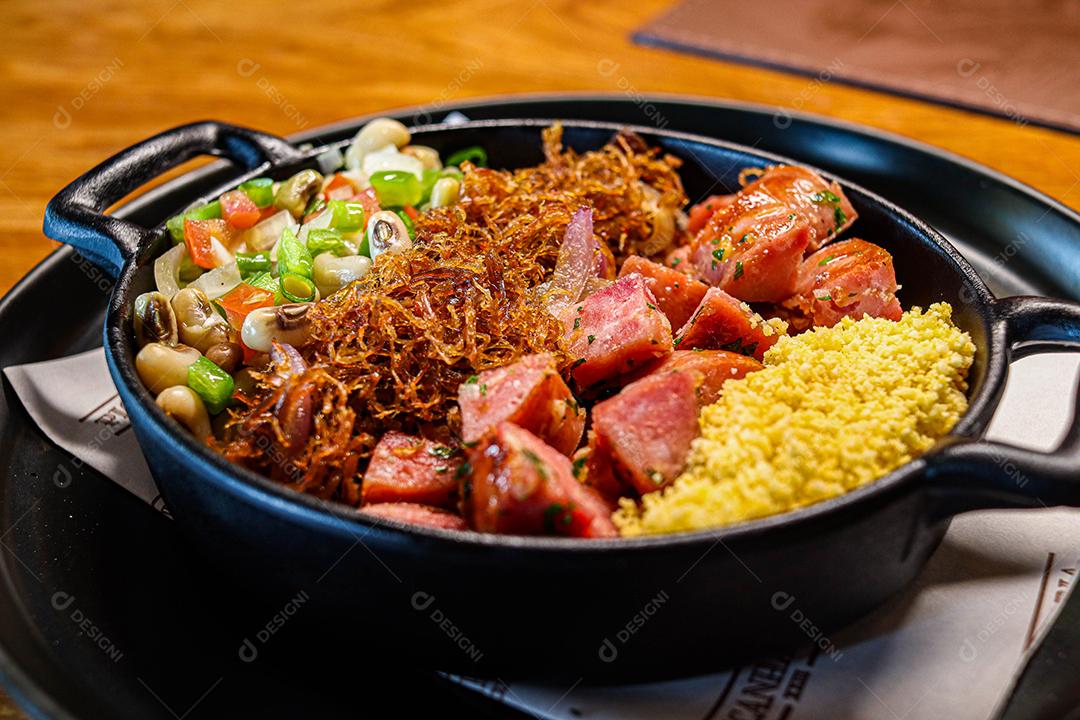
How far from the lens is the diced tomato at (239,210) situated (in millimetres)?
2131

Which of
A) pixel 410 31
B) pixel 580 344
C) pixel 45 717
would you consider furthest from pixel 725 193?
pixel 410 31

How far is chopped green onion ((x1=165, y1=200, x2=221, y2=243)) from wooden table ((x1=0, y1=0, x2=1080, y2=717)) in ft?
3.35

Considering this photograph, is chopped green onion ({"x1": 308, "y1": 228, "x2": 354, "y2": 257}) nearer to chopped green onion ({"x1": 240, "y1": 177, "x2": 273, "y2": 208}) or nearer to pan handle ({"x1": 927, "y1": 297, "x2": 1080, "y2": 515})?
chopped green onion ({"x1": 240, "y1": 177, "x2": 273, "y2": 208})

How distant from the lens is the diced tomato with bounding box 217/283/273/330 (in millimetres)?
1883

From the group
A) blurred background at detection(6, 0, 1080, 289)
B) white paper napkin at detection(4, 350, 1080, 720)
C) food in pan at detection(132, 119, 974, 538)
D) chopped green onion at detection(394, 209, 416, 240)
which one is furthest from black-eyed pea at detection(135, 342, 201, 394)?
blurred background at detection(6, 0, 1080, 289)

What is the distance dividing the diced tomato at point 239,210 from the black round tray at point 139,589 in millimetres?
391

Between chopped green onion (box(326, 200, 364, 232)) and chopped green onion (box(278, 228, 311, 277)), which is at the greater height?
chopped green onion (box(326, 200, 364, 232))

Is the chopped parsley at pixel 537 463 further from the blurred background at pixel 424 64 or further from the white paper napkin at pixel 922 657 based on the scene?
the blurred background at pixel 424 64

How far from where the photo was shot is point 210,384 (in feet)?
5.59

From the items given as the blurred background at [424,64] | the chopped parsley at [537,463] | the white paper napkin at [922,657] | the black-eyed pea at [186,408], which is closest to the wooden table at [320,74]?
the blurred background at [424,64]

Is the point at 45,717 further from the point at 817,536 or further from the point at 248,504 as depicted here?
the point at 817,536

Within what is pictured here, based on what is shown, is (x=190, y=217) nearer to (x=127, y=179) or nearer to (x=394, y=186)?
(x=127, y=179)

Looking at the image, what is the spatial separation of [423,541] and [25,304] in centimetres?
141

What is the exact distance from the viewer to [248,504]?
133cm
